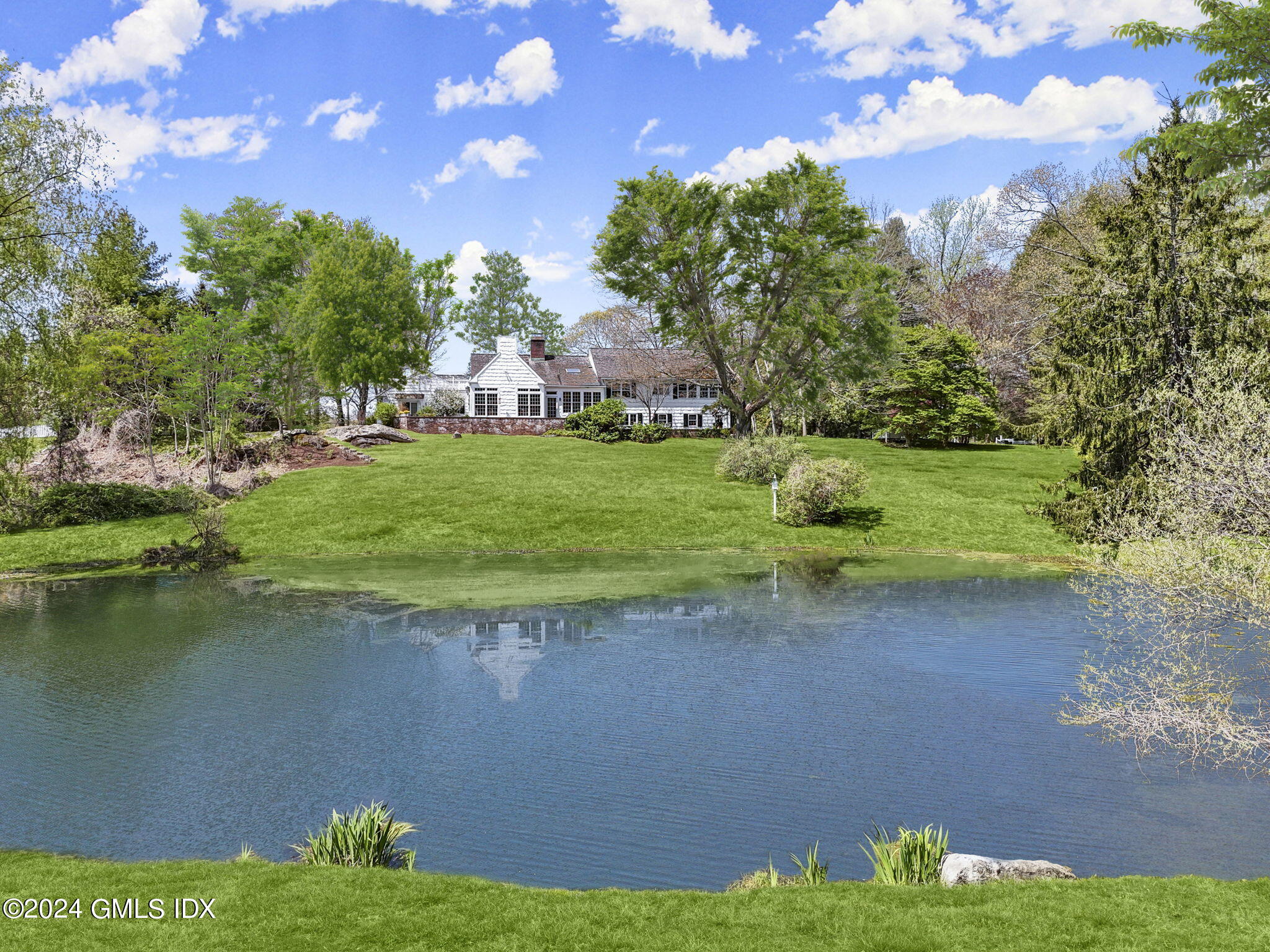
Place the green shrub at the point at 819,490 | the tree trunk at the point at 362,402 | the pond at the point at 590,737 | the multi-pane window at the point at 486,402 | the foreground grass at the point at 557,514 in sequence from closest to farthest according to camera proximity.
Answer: the pond at the point at 590,737
the foreground grass at the point at 557,514
the green shrub at the point at 819,490
the tree trunk at the point at 362,402
the multi-pane window at the point at 486,402

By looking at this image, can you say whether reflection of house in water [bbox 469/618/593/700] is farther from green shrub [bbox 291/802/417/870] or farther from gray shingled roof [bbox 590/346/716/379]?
gray shingled roof [bbox 590/346/716/379]

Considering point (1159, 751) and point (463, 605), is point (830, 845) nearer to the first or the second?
point (1159, 751)

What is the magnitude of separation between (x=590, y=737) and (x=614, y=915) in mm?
4606

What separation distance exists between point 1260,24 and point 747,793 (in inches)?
844

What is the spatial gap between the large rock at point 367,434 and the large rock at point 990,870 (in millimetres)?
43546

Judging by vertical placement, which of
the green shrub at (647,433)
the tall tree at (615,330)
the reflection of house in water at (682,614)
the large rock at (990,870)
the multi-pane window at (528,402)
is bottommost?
the reflection of house in water at (682,614)

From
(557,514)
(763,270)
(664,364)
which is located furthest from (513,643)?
(664,364)

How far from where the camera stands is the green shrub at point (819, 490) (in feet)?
96.6

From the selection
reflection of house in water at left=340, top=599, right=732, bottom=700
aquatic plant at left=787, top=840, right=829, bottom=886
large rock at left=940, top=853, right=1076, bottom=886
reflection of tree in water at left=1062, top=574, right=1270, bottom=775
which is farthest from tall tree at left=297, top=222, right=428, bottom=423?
large rock at left=940, top=853, right=1076, bottom=886

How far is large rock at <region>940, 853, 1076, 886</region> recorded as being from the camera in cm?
703

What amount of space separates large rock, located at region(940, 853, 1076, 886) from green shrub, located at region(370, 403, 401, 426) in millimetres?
55204

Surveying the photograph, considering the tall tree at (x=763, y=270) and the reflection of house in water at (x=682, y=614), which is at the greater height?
the tall tree at (x=763, y=270)

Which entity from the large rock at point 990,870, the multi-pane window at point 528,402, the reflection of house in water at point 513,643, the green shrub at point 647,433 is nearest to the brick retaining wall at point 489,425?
the green shrub at point 647,433

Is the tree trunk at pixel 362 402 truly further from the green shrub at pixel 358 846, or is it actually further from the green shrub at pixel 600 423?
the green shrub at pixel 358 846
